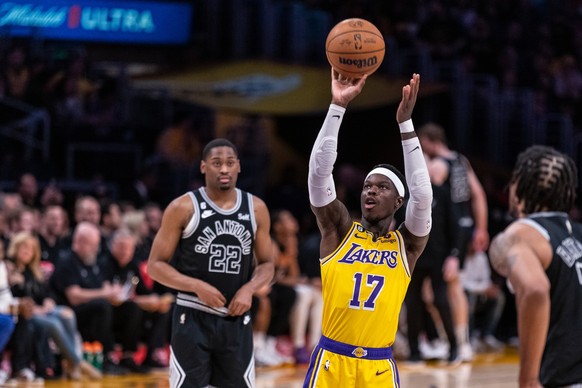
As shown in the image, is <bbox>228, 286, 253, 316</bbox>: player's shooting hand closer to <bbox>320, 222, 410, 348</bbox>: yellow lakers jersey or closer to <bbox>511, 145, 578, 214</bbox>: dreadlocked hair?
<bbox>320, 222, 410, 348</bbox>: yellow lakers jersey

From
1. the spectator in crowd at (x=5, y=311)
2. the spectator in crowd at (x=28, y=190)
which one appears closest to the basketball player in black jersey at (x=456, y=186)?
the spectator in crowd at (x=5, y=311)

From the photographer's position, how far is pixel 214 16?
17.0 meters

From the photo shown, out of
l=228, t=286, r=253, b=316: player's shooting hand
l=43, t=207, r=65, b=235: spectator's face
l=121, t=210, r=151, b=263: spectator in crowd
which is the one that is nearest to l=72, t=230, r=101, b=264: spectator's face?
l=43, t=207, r=65, b=235: spectator's face

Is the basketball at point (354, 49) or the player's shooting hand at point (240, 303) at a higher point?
the basketball at point (354, 49)

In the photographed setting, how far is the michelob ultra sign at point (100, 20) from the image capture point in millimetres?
16016

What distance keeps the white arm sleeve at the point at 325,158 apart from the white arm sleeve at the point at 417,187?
1.14 feet

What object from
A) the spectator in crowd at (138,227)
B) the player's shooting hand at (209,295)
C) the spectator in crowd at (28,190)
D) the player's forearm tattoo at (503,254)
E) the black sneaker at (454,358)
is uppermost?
the spectator in crowd at (28,190)

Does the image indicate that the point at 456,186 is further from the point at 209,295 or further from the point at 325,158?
the point at 325,158

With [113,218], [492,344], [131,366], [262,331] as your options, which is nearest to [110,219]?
[113,218]

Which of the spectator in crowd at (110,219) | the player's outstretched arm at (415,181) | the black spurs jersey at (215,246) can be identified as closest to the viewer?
the player's outstretched arm at (415,181)

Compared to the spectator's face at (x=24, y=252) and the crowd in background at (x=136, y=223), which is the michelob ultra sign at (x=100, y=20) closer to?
the crowd in background at (x=136, y=223)

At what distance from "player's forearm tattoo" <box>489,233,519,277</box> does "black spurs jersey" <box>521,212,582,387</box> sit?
173 millimetres

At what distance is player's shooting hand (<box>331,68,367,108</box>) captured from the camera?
5.10 m

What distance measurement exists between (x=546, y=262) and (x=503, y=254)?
0.78 ft
